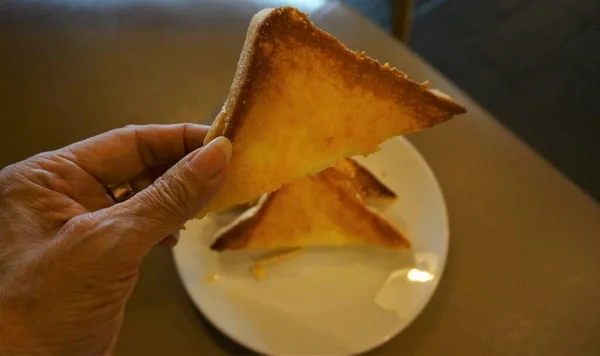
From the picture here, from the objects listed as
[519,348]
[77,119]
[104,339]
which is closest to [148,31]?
[77,119]

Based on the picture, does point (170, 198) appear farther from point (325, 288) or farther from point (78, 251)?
point (325, 288)

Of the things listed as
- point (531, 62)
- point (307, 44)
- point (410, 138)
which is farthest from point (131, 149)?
point (531, 62)

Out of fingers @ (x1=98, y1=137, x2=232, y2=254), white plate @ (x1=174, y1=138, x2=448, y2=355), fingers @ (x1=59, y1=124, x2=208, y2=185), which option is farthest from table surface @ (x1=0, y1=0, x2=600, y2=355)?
fingers @ (x1=98, y1=137, x2=232, y2=254)

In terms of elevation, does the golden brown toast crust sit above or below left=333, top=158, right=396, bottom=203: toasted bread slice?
above

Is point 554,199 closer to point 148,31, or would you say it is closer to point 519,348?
point 519,348

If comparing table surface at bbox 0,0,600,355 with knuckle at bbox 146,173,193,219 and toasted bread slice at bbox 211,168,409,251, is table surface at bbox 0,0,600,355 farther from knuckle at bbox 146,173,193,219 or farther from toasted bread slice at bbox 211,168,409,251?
knuckle at bbox 146,173,193,219

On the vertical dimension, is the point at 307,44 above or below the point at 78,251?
above
